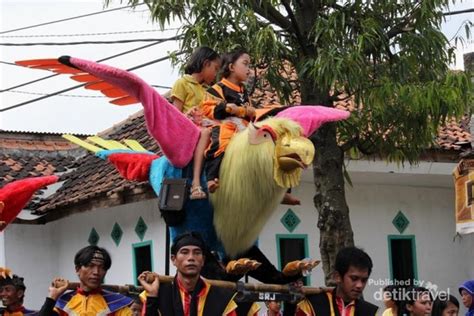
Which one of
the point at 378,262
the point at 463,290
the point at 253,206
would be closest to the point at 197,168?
the point at 253,206

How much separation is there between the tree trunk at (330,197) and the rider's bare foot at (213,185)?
315 cm

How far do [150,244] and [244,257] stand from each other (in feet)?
24.0

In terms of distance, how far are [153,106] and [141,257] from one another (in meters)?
7.99

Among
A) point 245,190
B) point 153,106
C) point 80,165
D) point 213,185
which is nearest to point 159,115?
point 153,106

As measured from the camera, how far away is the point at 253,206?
7211 mm

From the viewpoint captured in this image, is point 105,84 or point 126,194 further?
Result: point 126,194

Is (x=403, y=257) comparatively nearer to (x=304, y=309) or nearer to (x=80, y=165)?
(x=80, y=165)

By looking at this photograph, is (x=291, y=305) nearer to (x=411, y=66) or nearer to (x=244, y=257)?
(x=244, y=257)

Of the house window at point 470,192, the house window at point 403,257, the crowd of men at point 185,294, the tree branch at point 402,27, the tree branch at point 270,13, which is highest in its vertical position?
the tree branch at point 270,13

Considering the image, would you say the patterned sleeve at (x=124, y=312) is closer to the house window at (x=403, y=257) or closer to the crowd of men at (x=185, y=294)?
the crowd of men at (x=185, y=294)

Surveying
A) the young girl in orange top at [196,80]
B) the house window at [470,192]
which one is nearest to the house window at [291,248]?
the house window at [470,192]

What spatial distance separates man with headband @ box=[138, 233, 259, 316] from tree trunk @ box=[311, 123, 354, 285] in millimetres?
4087

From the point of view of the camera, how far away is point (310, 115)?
295 inches

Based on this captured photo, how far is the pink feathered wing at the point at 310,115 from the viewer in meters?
7.44
